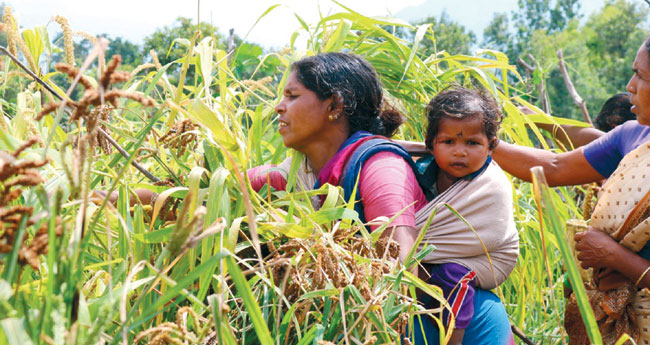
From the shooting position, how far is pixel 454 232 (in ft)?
5.90

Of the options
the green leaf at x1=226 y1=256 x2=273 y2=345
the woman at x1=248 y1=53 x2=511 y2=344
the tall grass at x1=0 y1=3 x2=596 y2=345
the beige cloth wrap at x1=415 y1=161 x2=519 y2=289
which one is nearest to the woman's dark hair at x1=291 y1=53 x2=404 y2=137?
the woman at x1=248 y1=53 x2=511 y2=344

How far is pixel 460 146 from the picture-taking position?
6.14ft

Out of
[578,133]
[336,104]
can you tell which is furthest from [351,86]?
[578,133]

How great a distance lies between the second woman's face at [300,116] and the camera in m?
1.85

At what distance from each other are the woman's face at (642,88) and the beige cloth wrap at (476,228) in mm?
426

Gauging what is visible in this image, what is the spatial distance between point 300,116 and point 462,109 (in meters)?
0.46

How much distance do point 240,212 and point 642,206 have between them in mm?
1118

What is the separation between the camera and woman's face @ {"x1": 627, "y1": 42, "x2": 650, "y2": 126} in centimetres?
183

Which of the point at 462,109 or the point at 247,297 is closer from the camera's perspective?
the point at 247,297

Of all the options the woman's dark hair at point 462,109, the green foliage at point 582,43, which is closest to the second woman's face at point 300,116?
the woman's dark hair at point 462,109

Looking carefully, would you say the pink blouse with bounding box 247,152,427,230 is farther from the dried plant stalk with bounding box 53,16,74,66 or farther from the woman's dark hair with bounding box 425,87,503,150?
the dried plant stalk with bounding box 53,16,74,66

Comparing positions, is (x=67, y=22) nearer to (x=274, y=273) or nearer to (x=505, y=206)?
(x=274, y=273)

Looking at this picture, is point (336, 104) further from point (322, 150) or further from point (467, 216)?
point (467, 216)

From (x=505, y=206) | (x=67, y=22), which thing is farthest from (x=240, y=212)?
(x=505, y=206)
